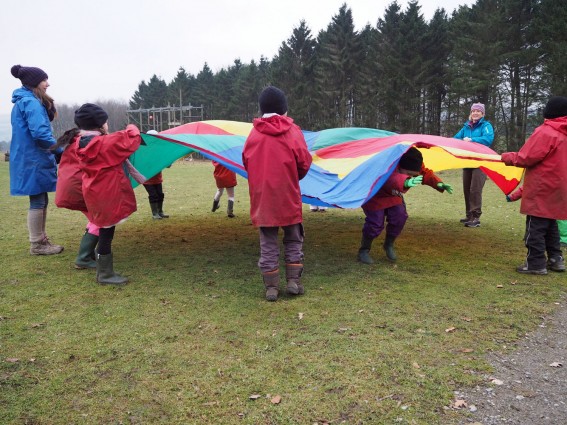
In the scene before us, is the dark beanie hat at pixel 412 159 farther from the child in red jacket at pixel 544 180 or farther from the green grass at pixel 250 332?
the green grass at pixel 250 332

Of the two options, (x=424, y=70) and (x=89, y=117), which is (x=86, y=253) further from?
(x=424, y=70)

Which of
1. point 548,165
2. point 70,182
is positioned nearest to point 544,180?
point 548,165

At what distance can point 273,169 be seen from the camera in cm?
359

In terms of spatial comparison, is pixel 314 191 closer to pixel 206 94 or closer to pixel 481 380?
pixel 481 380

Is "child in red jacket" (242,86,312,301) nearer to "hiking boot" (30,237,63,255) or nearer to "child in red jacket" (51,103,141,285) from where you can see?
"child in red jacket" (51,103,141,285)

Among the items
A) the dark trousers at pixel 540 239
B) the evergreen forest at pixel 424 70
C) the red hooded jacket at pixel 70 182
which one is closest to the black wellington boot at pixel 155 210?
the red hooded jacket at pixel 70 182

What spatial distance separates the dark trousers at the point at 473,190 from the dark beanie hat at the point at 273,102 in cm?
393

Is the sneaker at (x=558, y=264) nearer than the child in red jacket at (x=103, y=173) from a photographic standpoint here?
No

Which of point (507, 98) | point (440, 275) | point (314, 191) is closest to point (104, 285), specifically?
point (314, 191)

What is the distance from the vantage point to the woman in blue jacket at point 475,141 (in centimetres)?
638

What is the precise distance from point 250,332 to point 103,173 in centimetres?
185

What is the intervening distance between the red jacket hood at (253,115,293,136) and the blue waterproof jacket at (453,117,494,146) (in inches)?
148

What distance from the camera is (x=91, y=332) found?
315cm

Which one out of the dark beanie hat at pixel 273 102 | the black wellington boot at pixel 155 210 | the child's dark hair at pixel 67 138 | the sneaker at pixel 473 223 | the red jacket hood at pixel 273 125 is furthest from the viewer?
the black wellington boot at pixel 155 210
